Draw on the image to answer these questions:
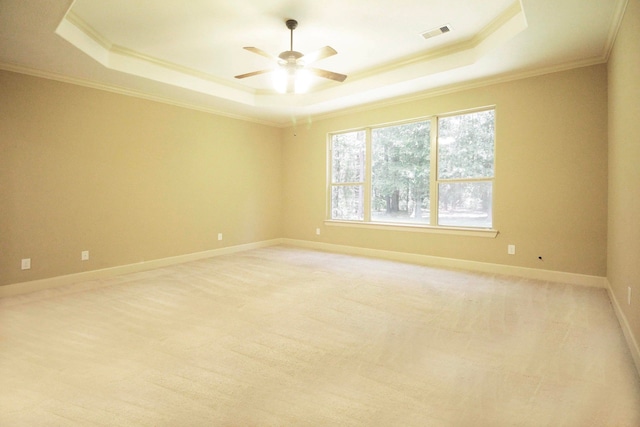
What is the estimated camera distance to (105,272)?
426cm

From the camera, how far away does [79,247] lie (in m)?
4.05

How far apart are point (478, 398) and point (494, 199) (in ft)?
10.7

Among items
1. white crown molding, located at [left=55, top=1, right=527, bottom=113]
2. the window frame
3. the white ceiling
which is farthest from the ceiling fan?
the window frame

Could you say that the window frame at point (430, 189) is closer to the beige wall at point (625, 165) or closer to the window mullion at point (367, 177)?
the window mullion at point (367, 177)

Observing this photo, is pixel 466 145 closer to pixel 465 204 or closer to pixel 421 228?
pixel 465 204

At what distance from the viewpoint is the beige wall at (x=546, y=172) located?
3627 millimetres

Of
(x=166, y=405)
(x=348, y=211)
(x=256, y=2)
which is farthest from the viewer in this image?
(x=348, y=211)

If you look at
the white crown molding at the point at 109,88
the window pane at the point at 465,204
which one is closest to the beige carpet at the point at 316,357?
the window pane at the point at 465,204

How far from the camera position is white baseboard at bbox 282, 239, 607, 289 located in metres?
3.72

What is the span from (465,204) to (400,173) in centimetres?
117

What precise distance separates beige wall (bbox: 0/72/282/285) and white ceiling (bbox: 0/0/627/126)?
38cm

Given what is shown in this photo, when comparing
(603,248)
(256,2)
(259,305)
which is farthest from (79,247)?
(603,248)

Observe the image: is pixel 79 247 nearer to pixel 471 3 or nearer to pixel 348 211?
pixel 348 211

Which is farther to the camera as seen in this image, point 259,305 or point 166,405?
point 259,305
